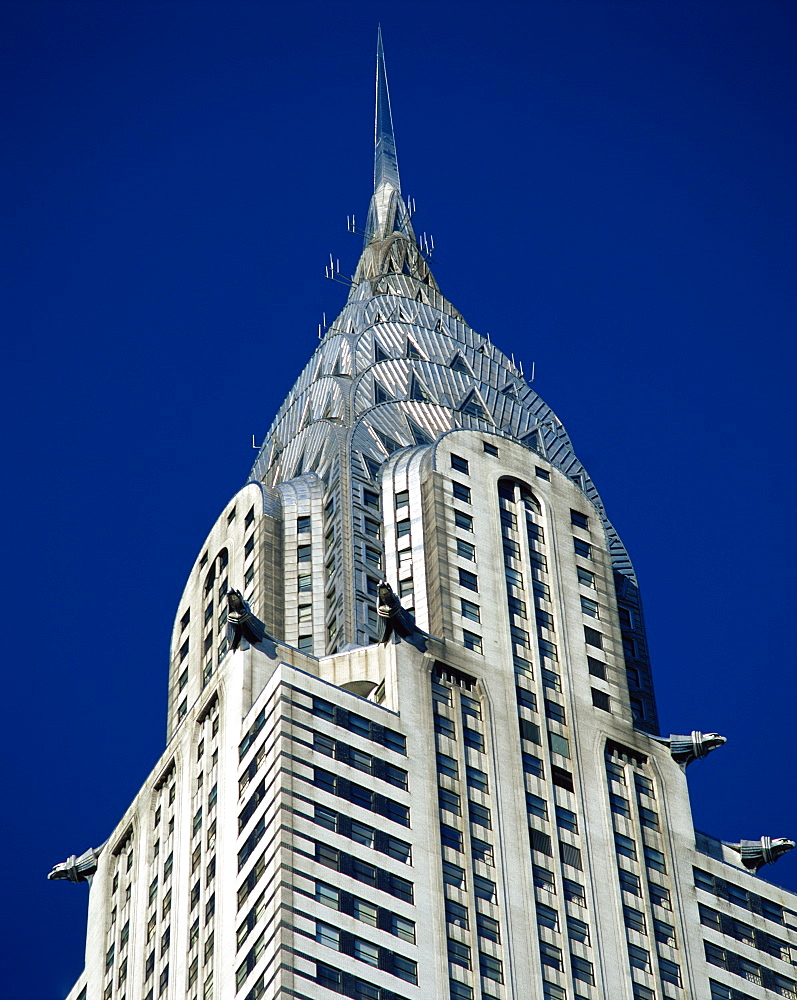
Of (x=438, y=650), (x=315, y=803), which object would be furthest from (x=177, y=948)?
(x=438, y=650)

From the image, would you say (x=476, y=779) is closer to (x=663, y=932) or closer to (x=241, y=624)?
(x=663, y=932)

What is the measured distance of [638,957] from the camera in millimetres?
150875

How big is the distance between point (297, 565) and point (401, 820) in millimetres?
30938

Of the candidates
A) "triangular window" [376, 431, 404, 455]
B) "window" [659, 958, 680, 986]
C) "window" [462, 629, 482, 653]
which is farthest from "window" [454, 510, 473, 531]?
"window" [659, 958, 680, 986]

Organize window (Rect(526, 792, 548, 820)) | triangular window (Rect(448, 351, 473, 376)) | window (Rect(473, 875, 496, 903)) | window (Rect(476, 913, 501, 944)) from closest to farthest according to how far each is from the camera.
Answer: window (Rect(476, 913, 501, 944)), window (Rect(473, 875, 496, 903)), window (Rect(526, 792, 548, 820)), triangular window (Rect(448, 351, 473, 376))

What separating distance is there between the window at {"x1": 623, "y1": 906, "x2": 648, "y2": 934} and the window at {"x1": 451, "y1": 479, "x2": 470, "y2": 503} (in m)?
32.2

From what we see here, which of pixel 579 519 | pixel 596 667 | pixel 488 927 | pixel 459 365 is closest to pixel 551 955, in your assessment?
pixel 488 927

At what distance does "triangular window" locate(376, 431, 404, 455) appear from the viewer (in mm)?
181625

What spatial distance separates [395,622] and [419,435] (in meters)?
29.6

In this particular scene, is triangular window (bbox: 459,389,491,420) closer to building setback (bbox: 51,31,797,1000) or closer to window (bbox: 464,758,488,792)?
building setback (bbox: 51,31,797,1000)

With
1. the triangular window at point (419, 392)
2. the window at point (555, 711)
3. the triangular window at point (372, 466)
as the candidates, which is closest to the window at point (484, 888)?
the window at point (555, 711)

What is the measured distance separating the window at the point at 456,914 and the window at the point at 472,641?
21.3 metres

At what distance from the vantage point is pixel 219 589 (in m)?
180

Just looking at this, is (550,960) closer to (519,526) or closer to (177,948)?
(177,948)
